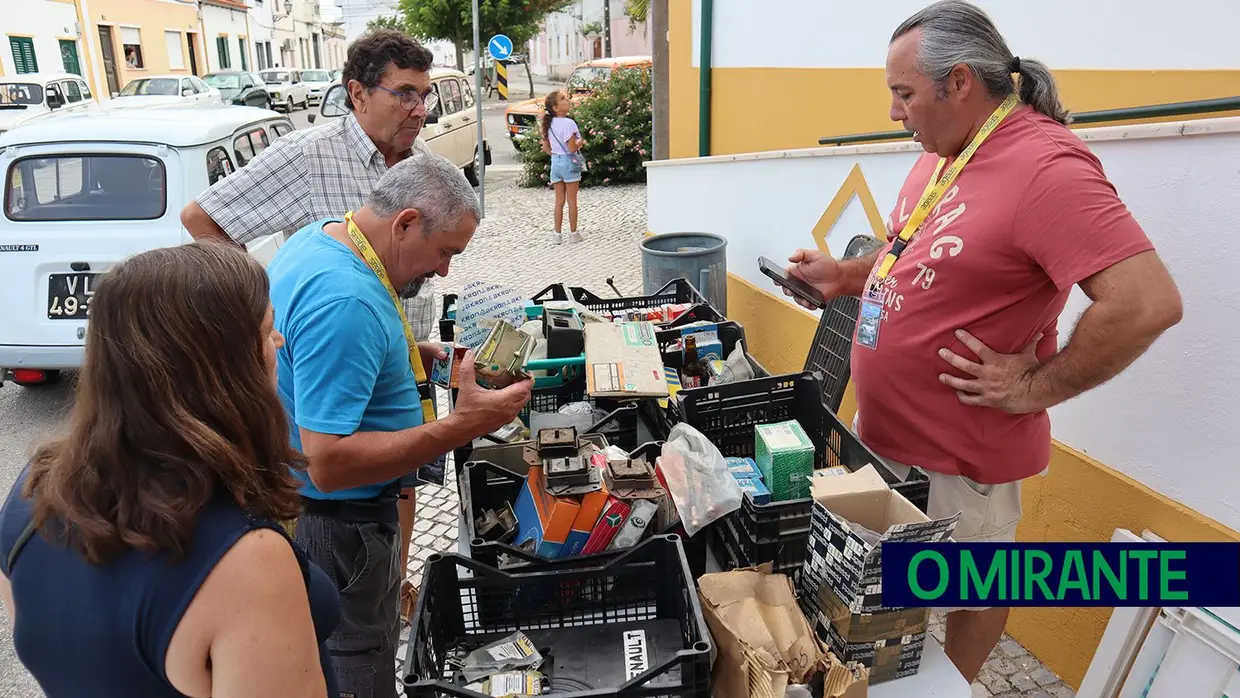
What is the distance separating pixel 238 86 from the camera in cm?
2595

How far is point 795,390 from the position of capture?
2.54 metres

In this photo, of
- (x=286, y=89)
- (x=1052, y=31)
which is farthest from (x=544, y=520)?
(x=286, y=89)

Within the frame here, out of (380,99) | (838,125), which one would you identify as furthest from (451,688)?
(838,125)

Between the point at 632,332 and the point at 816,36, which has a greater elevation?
the point at 816,36

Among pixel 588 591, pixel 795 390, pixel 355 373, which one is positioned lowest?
pixel 588 591

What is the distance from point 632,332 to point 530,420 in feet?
1.65

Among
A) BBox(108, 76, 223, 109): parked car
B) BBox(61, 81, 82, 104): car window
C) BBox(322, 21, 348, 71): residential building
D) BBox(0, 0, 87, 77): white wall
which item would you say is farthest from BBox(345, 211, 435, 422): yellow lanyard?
BBox(322, 21, 348, 71): residential building

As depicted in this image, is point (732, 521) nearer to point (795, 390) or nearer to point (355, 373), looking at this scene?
point (795, 390)

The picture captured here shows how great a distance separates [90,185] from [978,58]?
544 centimetres

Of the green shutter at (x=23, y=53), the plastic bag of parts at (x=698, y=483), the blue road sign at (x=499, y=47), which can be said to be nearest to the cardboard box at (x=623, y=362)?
the plastic bag of parts at (x=698, y=483)

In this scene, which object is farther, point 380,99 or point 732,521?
point 380,99

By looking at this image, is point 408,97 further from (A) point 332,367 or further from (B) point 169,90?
(B) point 169,90

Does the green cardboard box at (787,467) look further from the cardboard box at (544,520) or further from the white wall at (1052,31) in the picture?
the white wall at (1052,31)

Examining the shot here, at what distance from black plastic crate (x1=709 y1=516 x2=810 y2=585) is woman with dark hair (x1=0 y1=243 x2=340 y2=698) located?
105 cm
